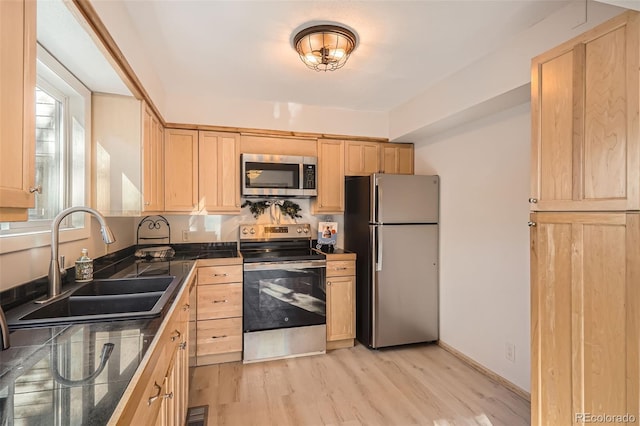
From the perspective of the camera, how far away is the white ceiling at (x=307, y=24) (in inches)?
69.0

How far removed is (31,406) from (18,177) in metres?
0.61

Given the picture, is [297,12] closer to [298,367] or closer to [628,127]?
[628,127]

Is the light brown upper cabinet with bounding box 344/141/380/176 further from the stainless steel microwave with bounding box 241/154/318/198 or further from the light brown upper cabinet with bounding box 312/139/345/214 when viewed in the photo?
the stainless steel microwave with bounding box 241/154/318/198

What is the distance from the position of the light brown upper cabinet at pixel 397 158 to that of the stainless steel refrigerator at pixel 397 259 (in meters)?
0.50

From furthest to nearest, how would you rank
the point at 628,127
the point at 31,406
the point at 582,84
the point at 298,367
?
1. the point at 298,367
2. the point at 582,84
3. the point at 628,127
4. the point at 31,406

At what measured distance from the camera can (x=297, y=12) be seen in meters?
1.80

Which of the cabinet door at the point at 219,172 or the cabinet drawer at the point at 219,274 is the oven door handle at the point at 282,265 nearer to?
the cabinet drawer at the point at 219,274

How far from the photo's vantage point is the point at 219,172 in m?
3.13

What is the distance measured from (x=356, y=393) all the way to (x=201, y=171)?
7.82ft

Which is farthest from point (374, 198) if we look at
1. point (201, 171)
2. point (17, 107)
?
point (17, 107)

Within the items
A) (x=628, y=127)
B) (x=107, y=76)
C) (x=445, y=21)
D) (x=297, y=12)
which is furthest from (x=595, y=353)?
(x=107, y=76)

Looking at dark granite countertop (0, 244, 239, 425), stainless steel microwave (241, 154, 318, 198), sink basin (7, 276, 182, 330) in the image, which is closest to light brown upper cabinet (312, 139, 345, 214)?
stainless steel microwave (241, 154, 318, 198)

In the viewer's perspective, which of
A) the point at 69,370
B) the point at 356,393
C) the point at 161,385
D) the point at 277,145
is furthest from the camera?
the point at 277,145

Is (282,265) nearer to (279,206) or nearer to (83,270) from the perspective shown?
(279,206)
